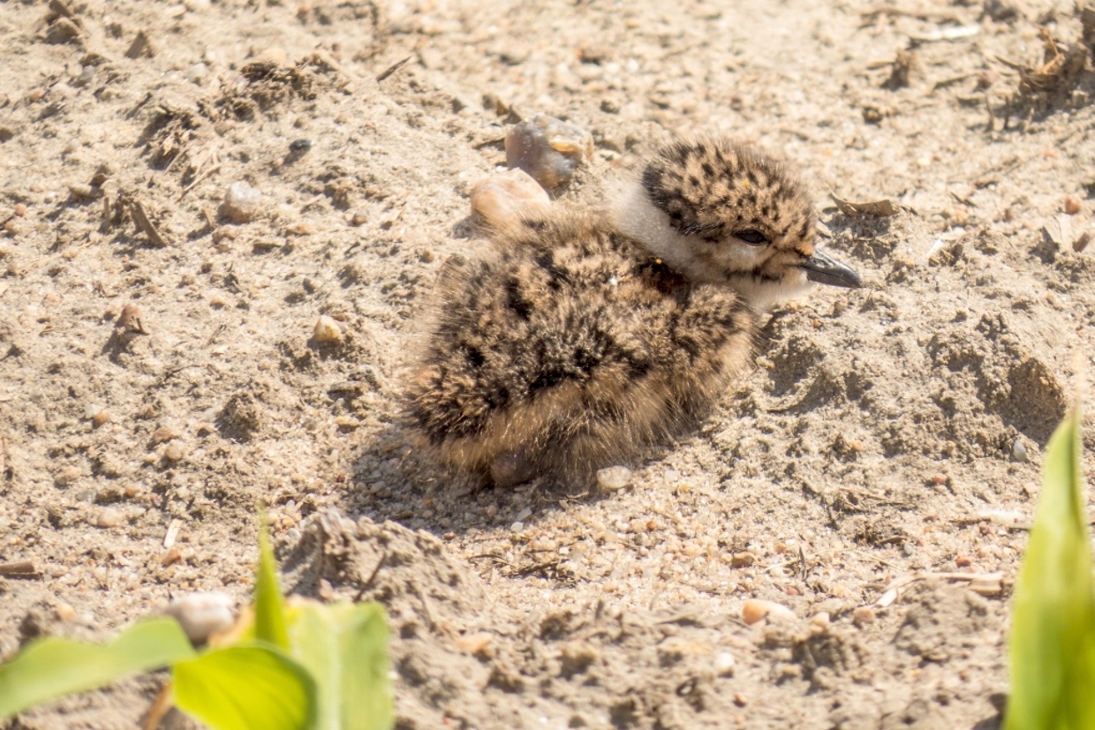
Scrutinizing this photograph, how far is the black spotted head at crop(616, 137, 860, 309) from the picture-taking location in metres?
4.07

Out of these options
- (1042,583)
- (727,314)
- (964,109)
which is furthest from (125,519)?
(964,109)

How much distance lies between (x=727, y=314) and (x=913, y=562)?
1.11m

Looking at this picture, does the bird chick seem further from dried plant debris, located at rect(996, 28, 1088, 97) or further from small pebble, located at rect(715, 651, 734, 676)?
dried plant debris, located at rect(996, 28, 1088, 97)

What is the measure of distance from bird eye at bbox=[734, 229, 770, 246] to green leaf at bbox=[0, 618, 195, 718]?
8.63ft

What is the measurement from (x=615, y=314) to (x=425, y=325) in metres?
0.62

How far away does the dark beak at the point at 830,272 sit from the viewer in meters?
4.14

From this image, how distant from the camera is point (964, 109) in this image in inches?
206

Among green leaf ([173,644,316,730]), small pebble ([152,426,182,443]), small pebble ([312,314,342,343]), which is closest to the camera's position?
green leaf ([173,644,316,730])

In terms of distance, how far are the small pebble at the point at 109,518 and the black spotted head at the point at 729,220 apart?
196cm

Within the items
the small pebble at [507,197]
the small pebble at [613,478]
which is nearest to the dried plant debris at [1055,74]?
the small pebble at [507,197]

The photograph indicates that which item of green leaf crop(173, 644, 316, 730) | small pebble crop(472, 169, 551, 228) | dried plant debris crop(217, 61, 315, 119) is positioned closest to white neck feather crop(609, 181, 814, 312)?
small pebble crop(472, 169, 551, 228)

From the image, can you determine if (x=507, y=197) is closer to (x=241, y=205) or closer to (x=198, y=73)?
(x=241, y=205)

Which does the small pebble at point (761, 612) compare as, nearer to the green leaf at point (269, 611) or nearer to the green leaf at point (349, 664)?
the green leaf at point (349, 664)

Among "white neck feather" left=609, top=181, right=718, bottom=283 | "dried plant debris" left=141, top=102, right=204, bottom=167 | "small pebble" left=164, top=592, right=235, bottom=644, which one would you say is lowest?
"dried plant debris" left=141, top=102, right=204, bottom=167
